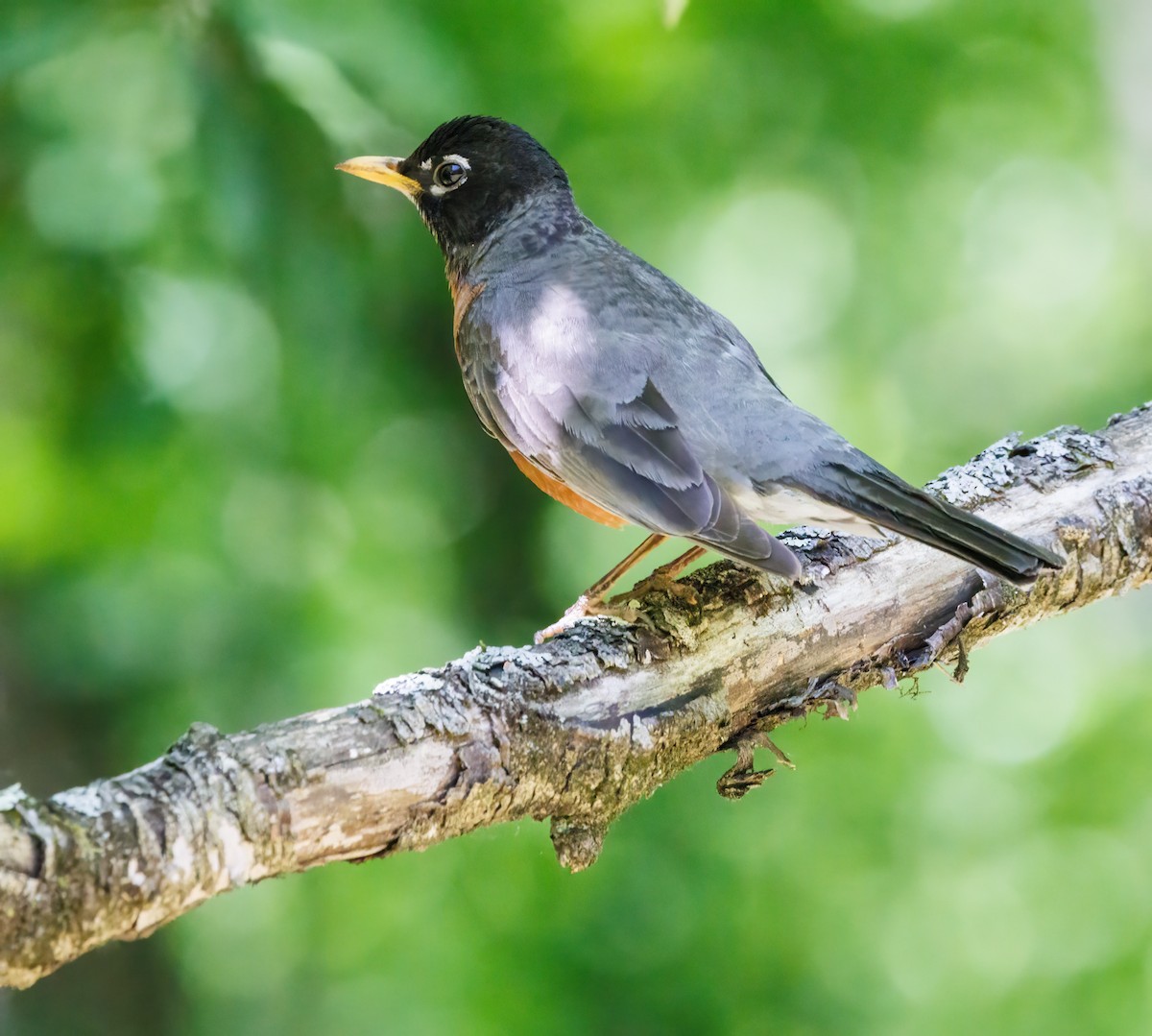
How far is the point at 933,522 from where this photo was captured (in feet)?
8.59

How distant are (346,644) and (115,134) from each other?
80.4 inches

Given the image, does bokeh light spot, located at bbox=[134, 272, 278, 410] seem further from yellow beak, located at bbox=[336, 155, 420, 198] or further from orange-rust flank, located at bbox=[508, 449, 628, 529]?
orange-rust flank, located at bbox=[508, 449, 628, 529]

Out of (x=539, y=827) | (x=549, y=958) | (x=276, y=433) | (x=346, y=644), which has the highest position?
(x=276, y=433)

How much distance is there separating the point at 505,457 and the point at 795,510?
327 cm

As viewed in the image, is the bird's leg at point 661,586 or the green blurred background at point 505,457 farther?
the green blurred background at point 505,457

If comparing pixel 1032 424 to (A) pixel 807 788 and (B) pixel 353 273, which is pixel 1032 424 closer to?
(A) pixel 807 788

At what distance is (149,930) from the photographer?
186 centimetres

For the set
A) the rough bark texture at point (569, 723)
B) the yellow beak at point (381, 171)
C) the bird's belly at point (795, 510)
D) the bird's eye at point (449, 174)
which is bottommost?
the rough bark texture at point (569, 723)

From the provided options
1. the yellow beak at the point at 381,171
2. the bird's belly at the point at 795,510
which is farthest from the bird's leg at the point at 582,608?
the yellow beak at the point at 381,171

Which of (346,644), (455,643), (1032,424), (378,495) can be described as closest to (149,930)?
(346,644)

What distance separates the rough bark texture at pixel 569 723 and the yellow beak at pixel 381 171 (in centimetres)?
217

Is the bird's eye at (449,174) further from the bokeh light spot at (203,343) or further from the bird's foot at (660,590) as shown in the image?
the bird's foot at (660,590)

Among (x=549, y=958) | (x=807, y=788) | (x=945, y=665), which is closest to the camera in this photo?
(x=945, y=665)

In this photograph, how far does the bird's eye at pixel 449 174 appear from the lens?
446 cm
